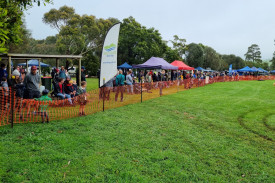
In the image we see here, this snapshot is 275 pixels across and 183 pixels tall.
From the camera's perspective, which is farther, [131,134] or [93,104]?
[93,104]

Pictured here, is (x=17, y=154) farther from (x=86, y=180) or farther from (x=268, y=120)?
(x=268, y=120)

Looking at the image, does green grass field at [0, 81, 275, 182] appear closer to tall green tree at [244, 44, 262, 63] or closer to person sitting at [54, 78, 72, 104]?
person sitting at [54, 78, 72, 104]

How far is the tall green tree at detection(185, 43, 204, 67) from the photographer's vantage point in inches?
2327

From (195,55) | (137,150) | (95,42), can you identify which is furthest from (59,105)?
(195,55)

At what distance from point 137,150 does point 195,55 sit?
58.7 meters

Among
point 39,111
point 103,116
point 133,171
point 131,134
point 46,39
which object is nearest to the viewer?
point 133,171

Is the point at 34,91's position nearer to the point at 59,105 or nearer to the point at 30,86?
the point at 30,86

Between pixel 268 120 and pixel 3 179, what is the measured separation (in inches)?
332

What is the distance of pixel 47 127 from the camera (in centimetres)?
577

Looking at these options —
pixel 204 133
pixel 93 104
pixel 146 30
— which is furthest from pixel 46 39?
pixel 204 133

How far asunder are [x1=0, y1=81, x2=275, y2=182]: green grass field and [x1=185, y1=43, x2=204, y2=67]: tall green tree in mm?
54832

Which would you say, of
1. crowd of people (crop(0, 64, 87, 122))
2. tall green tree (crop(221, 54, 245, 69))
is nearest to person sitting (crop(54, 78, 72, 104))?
crowd of people (crop(0, 64, 87, 122))

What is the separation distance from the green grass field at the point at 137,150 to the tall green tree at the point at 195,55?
5483 centimetres

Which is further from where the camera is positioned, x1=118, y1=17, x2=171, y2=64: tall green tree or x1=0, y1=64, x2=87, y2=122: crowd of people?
x1=118, y1=17, x2=171, y2=64: tall green tree
